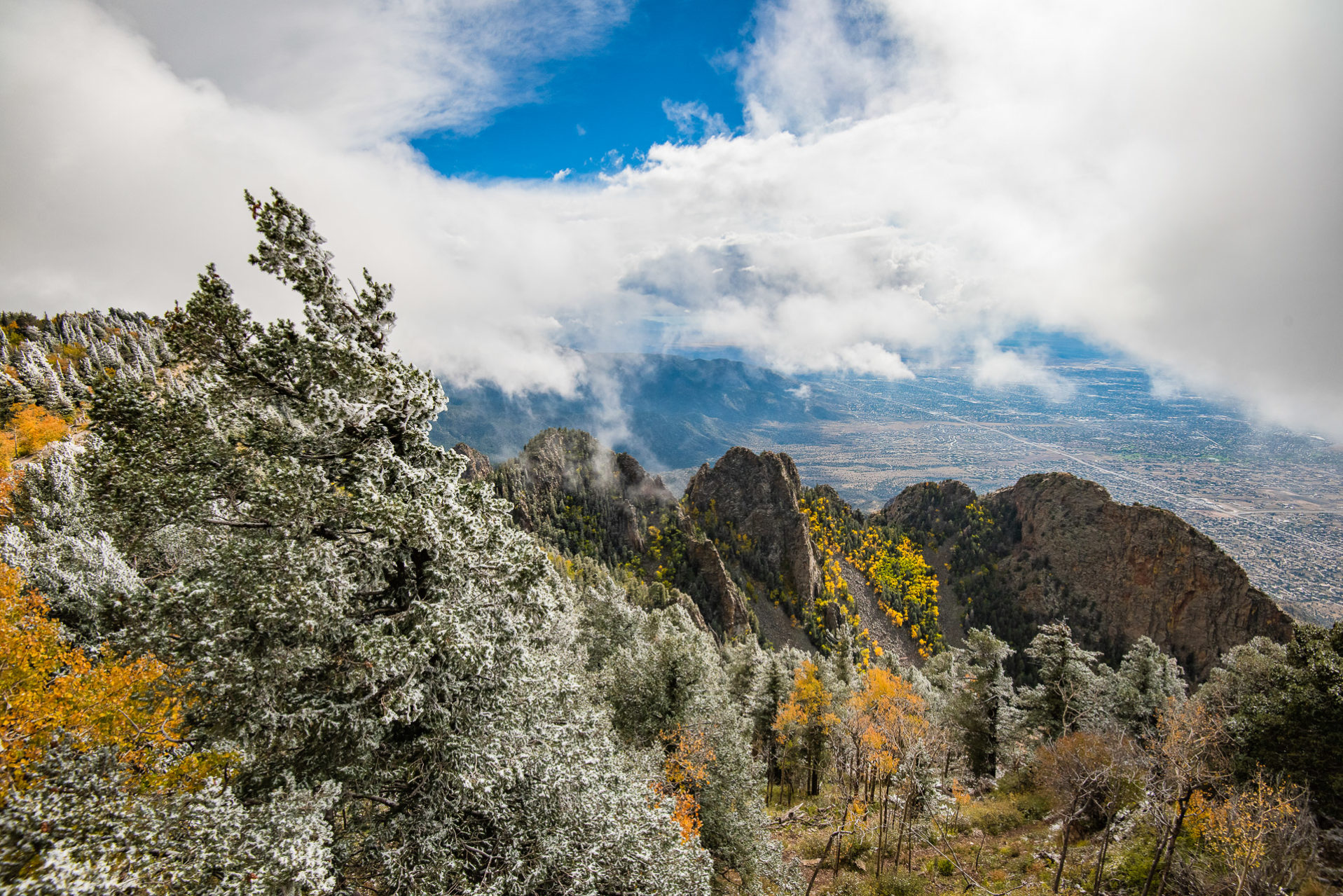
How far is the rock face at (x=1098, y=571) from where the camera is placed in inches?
4151

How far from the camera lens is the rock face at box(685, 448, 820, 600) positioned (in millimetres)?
143625

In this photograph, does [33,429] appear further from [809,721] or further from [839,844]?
[839,844]

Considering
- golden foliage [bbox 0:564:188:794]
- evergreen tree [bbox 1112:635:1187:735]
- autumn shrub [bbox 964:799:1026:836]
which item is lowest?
autumn shrub [bbox 964:799:1026:836]

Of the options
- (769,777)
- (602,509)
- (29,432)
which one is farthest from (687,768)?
(602,509)

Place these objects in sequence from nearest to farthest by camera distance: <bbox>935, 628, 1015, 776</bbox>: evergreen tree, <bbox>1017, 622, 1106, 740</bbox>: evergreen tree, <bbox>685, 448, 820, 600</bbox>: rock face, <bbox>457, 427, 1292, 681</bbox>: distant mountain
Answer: <bbox>1017, 622, 1106, 740</bbox>: evergreen tree → <bbox>935, 628, 1015, 776</bbox>: evergreen tree → <bbox>457, 427, 1292, 681</bbox>: distant mountain → <bbox>685, 448, 820, 600</bbox>: rock face

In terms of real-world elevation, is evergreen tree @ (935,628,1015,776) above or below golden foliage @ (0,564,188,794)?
below

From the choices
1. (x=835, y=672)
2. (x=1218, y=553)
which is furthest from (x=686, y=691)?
(x=1218, y=553)

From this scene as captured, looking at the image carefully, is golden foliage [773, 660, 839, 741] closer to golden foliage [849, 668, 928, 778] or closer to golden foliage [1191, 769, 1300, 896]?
golden foliage [849, 668, 928, 778]

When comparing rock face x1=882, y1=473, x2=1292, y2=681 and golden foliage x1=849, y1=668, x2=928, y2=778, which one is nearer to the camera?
golden foliage x1=849, y1=668, x2=928, y2=778

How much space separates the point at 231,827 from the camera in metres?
8.79

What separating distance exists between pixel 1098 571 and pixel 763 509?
287 ft

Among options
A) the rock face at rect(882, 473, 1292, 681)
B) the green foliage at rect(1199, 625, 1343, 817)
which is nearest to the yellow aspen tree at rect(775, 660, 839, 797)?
the green foliage at rect(1199, 625, 1343, 817)

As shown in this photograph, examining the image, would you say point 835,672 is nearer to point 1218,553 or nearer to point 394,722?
point 394,722

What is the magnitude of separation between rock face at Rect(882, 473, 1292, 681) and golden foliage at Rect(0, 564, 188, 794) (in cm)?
15060
